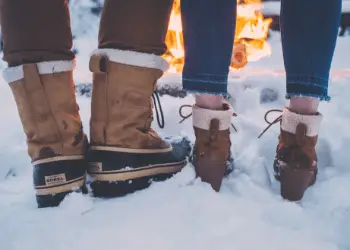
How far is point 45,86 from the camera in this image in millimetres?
1162

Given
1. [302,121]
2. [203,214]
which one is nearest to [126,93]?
[203,214]

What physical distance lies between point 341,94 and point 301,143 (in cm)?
89

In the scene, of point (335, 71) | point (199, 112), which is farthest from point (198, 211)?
point (335, 71)

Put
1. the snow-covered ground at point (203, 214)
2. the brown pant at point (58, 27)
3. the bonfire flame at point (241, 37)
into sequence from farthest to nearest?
the bonfire flame at point (241, 37) → the brown pant at point (58, 27) → the snow-covered ground at point (203, 214)

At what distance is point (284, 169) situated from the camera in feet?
4.02

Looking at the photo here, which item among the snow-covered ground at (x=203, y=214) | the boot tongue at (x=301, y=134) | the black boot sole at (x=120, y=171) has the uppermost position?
the boot tongue at (x=301, y=134)

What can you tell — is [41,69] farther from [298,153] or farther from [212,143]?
[298,153]

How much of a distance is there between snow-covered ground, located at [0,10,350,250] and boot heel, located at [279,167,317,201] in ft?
0.09

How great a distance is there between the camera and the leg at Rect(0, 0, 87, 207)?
1125 millimetres

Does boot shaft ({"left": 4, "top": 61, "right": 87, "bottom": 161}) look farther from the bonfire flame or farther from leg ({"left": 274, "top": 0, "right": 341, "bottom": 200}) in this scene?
the bonfire flame

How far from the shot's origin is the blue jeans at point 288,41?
1.13 metres

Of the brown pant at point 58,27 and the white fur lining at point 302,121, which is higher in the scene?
the brown pant at point 58,27

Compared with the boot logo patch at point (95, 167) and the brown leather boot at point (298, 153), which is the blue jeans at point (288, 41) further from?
the boot logo patch at point (95, 167)

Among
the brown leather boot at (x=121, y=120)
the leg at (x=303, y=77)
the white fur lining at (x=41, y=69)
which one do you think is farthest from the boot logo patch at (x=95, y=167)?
the leg at (x=303, y=77)
